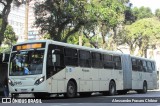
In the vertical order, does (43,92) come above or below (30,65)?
below

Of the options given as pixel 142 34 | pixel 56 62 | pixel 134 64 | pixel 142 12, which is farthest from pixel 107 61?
pixel 142 12

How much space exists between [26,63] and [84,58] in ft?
14.9

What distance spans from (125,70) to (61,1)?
281 inches

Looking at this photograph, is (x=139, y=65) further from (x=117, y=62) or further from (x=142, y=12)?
(x=142, y=12)

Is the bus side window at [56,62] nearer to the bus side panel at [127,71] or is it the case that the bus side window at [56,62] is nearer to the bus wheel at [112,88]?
the bus wheel at [112,88]

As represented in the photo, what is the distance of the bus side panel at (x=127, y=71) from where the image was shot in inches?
1128

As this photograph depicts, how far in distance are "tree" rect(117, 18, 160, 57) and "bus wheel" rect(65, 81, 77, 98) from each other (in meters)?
30.2

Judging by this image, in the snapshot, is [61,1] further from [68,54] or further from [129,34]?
[129,34]

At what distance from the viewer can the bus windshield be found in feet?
62.2

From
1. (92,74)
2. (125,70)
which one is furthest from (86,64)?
(125,70)

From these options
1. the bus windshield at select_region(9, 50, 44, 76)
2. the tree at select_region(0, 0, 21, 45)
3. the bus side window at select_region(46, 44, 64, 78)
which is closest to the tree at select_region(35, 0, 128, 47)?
the tree at select_region(0, 0, 21, 45)

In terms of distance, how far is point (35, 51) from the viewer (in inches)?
763

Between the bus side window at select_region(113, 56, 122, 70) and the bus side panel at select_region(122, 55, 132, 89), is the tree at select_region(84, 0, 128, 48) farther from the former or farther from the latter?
the bus side window at select_region(113, 56, 122, 70)

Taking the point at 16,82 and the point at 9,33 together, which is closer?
the point at 16,82
